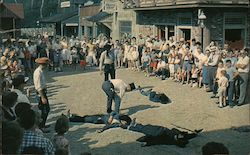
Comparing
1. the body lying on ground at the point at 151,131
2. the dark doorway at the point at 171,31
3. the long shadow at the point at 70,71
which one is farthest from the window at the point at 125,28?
the body lying on ground at the point at 151,131

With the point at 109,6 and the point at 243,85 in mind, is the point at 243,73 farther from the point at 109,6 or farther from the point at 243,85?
the point at 109,6

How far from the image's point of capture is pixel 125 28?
97.6ft

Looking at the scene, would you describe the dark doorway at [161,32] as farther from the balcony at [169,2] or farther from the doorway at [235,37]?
the doorway at [235,37]

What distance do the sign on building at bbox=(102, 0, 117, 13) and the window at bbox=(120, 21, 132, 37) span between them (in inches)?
67.1

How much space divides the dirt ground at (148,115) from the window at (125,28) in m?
11.3

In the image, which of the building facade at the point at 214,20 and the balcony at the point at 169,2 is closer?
the balcony at the point at 169,2

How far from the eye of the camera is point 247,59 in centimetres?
1204

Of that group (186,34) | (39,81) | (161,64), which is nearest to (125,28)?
(186,34)

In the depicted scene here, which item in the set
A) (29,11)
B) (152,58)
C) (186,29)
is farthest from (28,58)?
(29,11)

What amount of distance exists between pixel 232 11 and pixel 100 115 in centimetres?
1137

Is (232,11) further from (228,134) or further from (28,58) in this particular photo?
(228,134)

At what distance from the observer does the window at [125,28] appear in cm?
2902

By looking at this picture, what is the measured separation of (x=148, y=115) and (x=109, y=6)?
2208 cm

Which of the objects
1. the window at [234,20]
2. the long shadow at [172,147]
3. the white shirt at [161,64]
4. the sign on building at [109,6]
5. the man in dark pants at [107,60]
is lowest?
the long shadow at [172,147]
